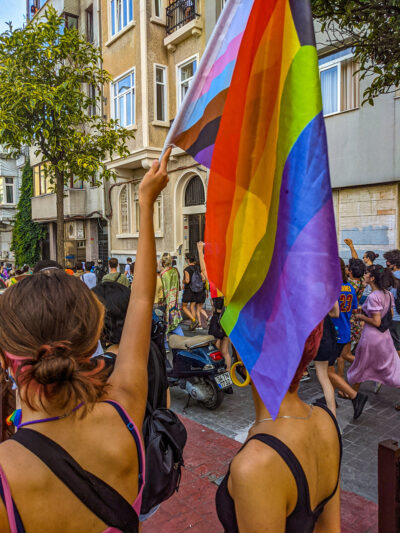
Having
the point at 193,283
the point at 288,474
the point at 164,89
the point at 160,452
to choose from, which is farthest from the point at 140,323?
the point at 164,89

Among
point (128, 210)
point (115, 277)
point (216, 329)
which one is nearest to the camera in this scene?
point (115, 277)

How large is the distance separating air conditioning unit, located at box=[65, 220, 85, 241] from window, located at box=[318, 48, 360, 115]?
1414cm

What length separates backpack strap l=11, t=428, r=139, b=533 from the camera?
Answer: 113 centimetres

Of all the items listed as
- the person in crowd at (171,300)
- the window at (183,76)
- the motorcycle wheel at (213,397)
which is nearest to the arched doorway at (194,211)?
the window at (183,76)

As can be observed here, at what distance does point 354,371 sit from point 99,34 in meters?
18.6

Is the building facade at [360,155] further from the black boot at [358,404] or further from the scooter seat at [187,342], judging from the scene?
the scooter seat at [187,342]

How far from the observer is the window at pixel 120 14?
1669 centimetres

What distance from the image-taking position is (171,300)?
873 cm

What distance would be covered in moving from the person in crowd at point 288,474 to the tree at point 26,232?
2588 centimetres

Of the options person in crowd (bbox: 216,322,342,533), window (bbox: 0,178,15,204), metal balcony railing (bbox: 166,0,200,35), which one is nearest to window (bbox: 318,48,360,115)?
metal balcony railing (bbox: 166,0,200,35)

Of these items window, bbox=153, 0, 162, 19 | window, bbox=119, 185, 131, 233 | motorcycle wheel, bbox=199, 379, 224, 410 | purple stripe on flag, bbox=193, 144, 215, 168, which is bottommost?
motorcycle wheel, bbox=199, 379, 224, 410

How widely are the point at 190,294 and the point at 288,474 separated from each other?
9.45m

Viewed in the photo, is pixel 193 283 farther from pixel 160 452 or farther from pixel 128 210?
pixel 128 210

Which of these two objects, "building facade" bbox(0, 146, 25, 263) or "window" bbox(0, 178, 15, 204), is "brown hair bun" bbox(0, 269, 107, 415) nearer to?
"building facade" bbox(0, 146, 25, 263)
